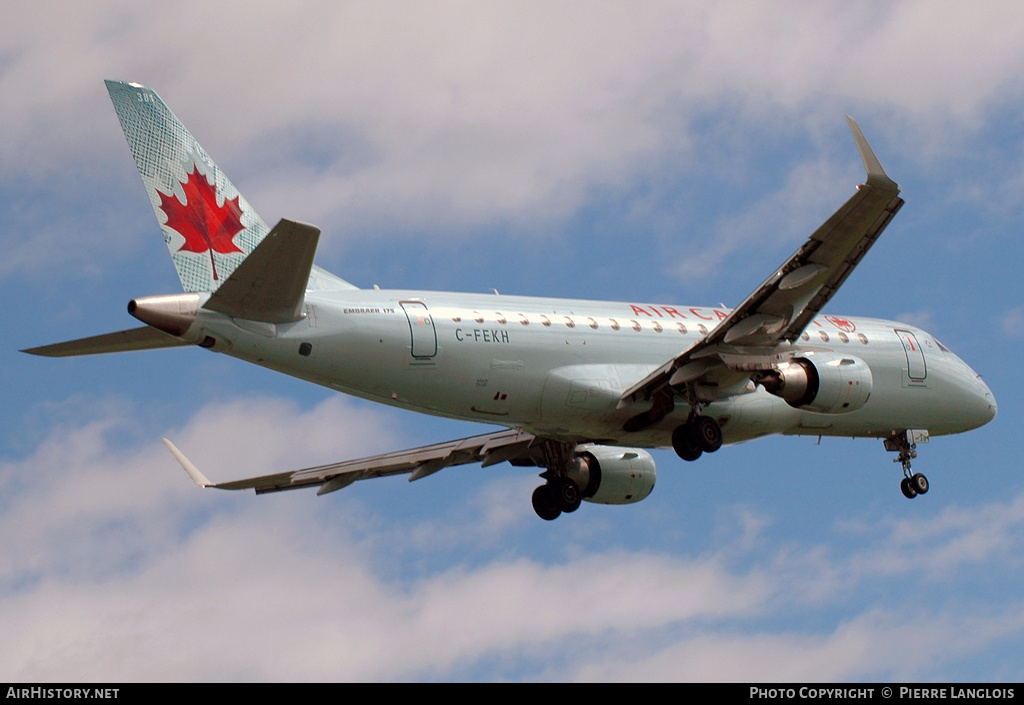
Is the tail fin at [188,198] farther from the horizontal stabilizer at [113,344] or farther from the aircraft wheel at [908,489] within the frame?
the aircraft wheel at [908,489]

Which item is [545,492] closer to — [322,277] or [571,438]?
[571,438]

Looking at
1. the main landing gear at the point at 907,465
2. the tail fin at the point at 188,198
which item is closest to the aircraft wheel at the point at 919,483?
the main landing gear at the point at 907,465

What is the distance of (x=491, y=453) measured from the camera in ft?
106

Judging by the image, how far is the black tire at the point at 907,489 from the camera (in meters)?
33.4

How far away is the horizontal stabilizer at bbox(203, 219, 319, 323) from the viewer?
21828 millimetres

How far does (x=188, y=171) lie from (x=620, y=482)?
13067 millimetres

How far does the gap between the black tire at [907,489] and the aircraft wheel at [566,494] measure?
8266mm

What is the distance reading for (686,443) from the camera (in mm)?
28688

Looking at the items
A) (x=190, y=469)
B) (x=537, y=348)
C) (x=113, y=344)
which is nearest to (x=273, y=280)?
(x=113, y=344)

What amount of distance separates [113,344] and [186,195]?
12.1 ft

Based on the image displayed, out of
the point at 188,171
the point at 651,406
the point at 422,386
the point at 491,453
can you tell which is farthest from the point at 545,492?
the point at 188,171

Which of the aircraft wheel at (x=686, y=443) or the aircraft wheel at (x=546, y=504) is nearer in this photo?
the aircraft wheel at (x=686, y=443)

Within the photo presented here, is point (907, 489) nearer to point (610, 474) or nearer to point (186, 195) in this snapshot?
point (610, 474)
